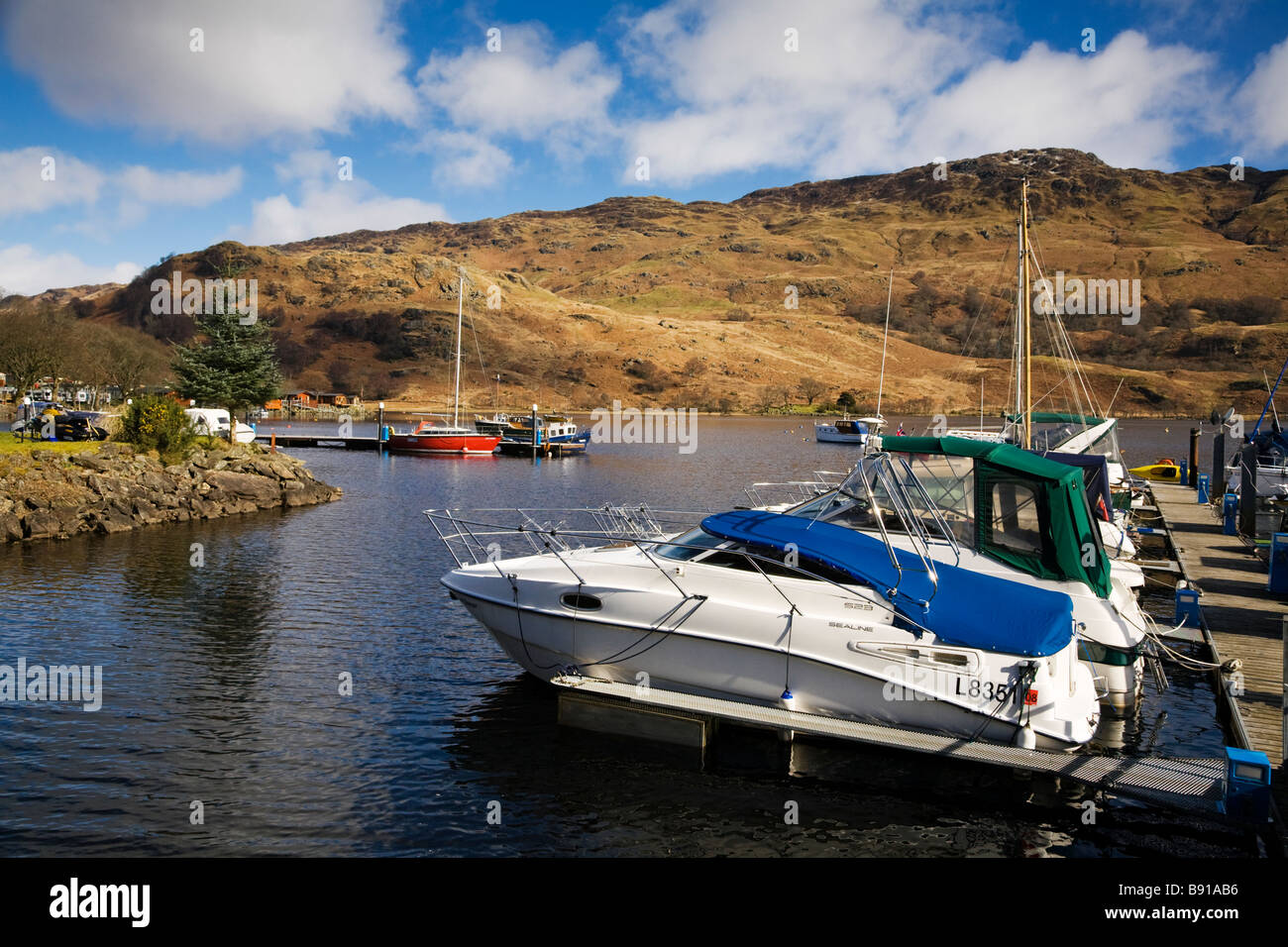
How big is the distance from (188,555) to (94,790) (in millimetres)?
16968

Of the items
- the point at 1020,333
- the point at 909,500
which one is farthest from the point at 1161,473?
the point at 909,500

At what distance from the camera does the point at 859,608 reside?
41.0 feet

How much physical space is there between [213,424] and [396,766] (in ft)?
144

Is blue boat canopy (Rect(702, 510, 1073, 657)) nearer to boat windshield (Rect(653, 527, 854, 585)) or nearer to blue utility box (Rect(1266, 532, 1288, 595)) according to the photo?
boat windshield (Rect(653, 527, 854, 585))

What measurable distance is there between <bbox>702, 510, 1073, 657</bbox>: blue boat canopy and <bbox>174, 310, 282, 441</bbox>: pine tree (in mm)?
39175

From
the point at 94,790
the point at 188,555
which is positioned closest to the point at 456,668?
the point at 94,790

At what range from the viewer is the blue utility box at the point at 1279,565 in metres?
20.1

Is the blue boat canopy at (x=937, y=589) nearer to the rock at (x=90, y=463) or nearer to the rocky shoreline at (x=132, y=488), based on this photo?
the rocky shoreline at (x=132, y=488)

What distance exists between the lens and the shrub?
3778 centimetres

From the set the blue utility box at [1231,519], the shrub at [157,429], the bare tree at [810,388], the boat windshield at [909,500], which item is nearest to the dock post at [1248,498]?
the blue utility box at [1231,519]

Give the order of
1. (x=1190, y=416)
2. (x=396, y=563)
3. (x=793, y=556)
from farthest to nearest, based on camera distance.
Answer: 1. (x=1190, y=416)
2. (x=396, y=563)
3. (x=793, y=556)

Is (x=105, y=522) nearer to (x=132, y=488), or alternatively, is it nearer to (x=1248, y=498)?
(x=132, y=488)

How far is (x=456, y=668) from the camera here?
16688mm
